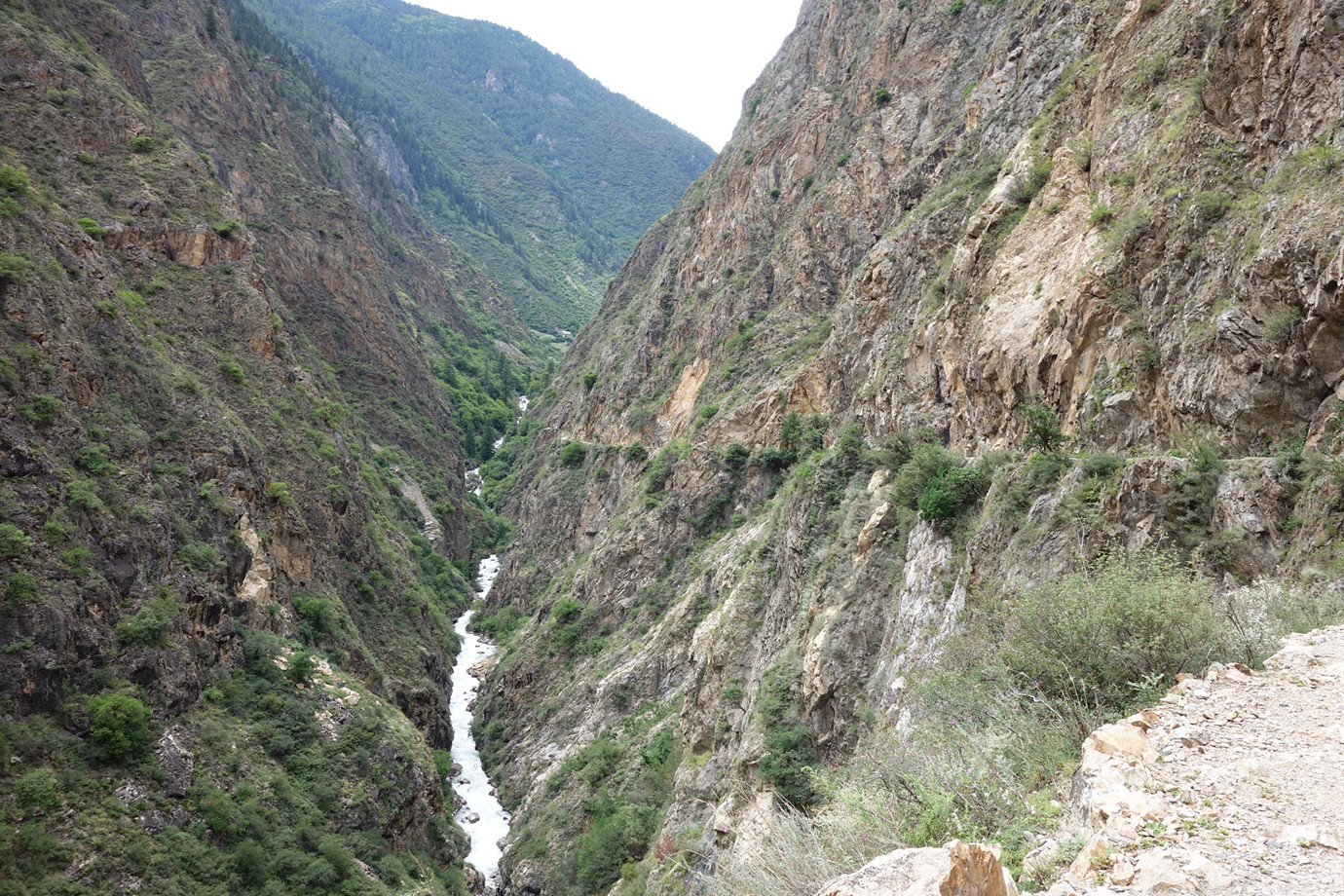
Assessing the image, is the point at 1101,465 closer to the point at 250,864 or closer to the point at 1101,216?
the point at 1101,216

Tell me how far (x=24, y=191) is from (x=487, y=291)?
10818cm

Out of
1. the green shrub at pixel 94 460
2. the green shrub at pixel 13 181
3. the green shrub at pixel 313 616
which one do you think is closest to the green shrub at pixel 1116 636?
the green shrub at pixel 94 460

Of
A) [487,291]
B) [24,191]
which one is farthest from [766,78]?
[487,291]

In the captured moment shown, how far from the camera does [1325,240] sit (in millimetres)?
9914

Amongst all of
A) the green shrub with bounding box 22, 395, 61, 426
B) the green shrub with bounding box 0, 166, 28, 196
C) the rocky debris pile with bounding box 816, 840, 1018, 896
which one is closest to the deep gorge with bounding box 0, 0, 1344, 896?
the green shrub with bounding box 0, 166, 28, 196

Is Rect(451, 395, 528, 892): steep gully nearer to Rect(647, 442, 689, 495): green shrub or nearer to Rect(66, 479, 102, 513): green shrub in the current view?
Rect(647, 442, 689, 495): green shrub

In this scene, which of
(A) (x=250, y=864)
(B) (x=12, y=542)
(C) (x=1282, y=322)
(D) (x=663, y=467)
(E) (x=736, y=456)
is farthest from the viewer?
(D) (x=663, y=467)

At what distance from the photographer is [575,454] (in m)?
62.8

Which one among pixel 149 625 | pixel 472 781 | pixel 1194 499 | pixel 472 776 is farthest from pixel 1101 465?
pixel 472 776

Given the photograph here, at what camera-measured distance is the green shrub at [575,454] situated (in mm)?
62594

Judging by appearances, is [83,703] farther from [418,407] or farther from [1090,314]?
[418,407]

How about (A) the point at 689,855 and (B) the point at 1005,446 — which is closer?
(B) the point at 1005,446

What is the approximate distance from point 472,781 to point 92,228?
3740 cm

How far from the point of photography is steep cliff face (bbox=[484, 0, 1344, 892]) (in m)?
10.8
